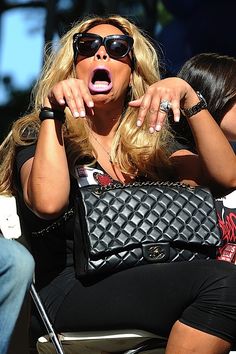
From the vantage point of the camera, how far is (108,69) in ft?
9.66

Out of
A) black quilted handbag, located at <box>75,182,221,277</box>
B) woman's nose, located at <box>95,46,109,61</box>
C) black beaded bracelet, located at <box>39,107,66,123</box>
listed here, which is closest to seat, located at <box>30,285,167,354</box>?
black quilted handbag, located at <box>75,182,221,277</box>

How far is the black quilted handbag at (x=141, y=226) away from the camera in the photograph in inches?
100

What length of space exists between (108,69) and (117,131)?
0.77ft

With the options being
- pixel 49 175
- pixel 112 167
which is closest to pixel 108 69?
pixel 112 167

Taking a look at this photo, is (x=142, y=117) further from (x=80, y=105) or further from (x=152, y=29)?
(x=152, y=29)

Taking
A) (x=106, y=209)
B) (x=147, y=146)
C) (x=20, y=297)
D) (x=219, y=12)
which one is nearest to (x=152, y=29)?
(x=219, y=12)

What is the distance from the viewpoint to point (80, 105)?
8.16 feet

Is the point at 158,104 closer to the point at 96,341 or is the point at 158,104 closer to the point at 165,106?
the point at 165,106

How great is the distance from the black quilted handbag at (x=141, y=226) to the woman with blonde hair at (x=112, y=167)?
6 cm

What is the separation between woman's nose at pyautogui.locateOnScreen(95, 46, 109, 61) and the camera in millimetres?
2926

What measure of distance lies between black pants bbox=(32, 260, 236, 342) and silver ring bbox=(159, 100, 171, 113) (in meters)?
0.46

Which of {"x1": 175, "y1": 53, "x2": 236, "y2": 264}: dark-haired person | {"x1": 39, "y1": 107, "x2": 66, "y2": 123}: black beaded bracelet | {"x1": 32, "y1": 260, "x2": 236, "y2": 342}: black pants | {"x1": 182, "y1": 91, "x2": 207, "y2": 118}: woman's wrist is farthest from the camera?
{"x1": 175, "y1": 53, "x2": 236, "y2": 264}: dark-haired person

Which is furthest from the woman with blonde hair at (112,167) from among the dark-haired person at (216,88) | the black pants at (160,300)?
the dark-haired person at (216,88)

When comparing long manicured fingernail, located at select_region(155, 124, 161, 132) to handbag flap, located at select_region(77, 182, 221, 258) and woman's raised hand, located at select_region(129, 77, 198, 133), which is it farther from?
handbag flap, located at select_region(77, 182, 221, 258)
